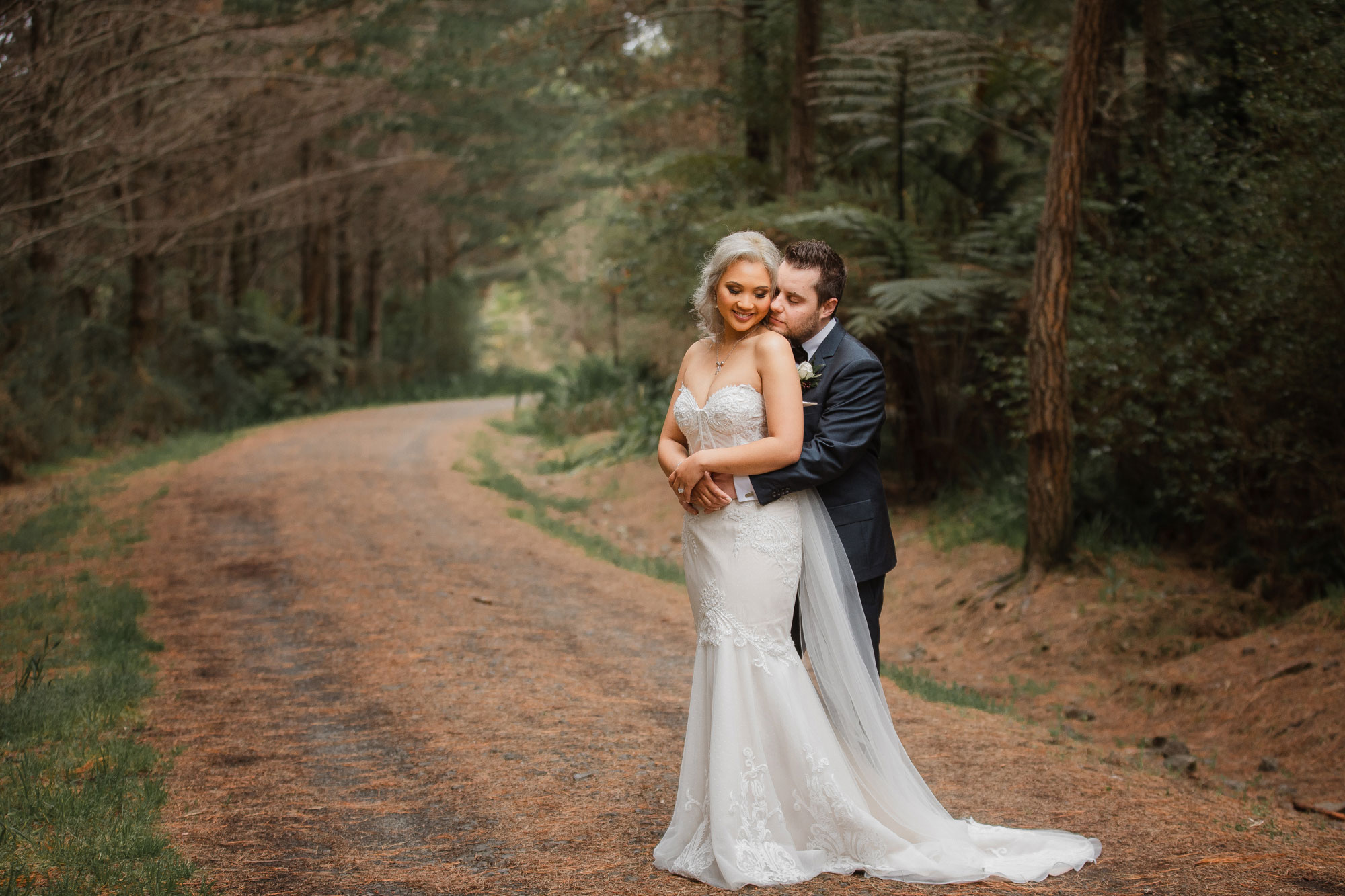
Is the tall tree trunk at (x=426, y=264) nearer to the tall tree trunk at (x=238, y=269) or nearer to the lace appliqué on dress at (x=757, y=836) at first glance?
the tall tree trunk at (x=238, y=269)

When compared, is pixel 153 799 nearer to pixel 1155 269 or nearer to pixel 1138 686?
pixel 1138 686

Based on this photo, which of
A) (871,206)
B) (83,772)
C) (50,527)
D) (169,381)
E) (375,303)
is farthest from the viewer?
(375,303)

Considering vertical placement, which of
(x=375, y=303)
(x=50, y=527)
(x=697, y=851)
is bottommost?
(x=697, y=851)

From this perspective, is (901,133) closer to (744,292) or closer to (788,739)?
(744,292)

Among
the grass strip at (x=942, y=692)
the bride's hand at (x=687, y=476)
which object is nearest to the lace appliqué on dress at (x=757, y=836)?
the bride's hand at (x=687, y=476)

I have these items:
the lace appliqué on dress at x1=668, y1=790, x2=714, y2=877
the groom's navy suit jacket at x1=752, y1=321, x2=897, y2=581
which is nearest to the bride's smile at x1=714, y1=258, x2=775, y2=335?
the groom's navy suit jacket at x1=752, y1=321, x2=897, y2=581

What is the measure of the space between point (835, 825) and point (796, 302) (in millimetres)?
1916

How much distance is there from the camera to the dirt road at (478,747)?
376cm

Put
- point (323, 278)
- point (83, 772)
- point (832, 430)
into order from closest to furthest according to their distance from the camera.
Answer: point (832, 430), point (83, 772), point (323, 278)

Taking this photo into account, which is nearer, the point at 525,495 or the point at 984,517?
the point at 984,517

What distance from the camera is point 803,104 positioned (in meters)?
11.9

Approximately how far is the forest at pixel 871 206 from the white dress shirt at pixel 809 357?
464cm

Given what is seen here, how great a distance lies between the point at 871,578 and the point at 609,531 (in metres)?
9.32

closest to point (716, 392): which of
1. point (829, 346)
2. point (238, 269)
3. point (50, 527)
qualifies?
point (829, 346)
